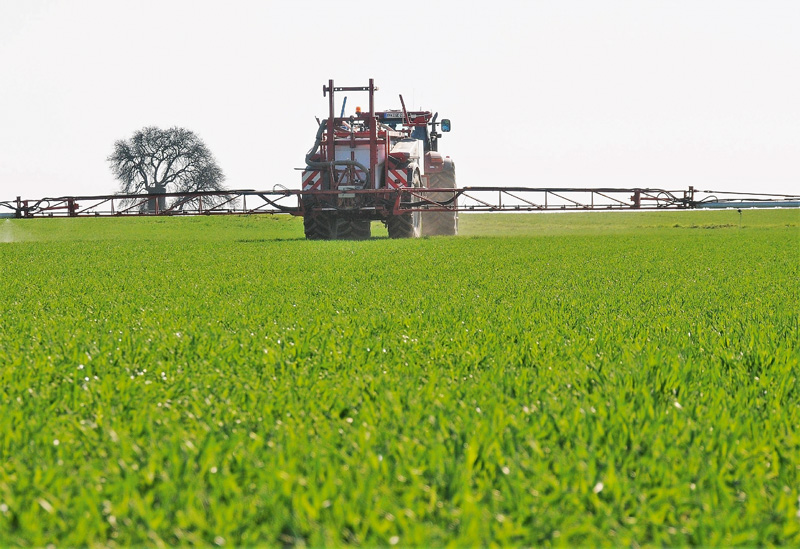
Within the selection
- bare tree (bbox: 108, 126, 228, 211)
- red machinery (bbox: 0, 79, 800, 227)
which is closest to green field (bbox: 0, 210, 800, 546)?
red machinery (bbox: 0, 79, 800, 227)

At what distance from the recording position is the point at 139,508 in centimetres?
190

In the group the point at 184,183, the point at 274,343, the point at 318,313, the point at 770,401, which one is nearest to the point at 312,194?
the point at 318,313

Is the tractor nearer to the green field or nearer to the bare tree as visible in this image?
the green field

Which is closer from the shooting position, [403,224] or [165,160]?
[403,224]

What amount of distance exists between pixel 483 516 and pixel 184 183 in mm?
50065

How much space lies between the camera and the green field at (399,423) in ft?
6.23

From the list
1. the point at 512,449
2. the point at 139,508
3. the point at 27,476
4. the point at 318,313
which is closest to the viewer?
the point at 139,508

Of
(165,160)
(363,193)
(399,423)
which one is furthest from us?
(165,160)

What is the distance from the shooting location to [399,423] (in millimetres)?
2633

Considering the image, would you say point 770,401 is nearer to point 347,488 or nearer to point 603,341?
point 603,341

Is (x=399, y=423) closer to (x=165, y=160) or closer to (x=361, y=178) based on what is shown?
(x=361, y=178)

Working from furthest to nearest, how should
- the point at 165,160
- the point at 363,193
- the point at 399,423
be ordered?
1. the point at 165,160
2. the point at 363,193
3. the point at 399,423

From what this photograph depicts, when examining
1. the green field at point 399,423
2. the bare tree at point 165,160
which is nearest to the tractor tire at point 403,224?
the green field at point 399,423

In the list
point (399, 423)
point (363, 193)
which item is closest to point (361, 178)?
point (363, 193)
